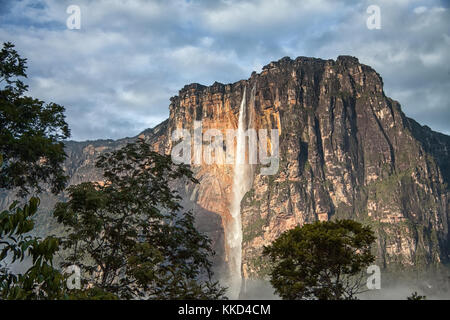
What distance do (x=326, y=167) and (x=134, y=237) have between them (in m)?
154

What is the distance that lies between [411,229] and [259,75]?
89094 millimetres

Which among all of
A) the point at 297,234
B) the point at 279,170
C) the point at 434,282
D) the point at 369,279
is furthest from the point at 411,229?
the point at 297,234

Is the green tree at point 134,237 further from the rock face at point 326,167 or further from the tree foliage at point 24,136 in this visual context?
the rock face at point 326,167

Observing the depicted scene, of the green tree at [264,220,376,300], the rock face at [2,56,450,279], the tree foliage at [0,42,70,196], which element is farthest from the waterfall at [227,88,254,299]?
the tree foliage at [0,42,70,196]

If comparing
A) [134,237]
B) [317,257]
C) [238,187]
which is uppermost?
[238,187]

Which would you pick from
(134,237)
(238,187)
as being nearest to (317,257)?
(134,237)

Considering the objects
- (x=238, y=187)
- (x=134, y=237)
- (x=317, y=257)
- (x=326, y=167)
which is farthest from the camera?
(x=238, y=187)

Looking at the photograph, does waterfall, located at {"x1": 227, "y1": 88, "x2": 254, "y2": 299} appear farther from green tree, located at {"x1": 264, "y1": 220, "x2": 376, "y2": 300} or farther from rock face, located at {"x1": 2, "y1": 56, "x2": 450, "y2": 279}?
green tree, located at {"x1": 264, "y1": 220, "x2": 376, "y2": 300}

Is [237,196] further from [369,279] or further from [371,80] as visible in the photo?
[371,80]

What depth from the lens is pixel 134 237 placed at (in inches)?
602

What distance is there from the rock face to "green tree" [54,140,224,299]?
5075 inches

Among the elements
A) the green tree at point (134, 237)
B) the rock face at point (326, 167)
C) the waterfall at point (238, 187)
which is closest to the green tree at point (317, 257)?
the green tree at point (134, 237)

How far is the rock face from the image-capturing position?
148875 mm

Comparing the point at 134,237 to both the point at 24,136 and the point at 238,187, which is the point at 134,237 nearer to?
the point at 24,136
